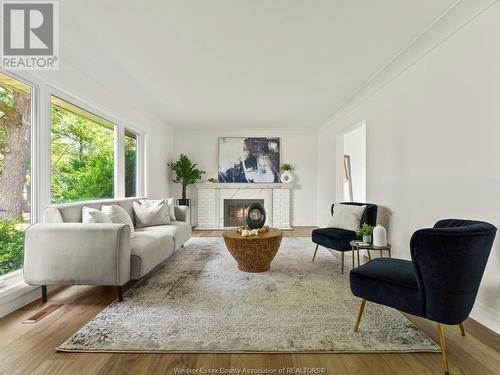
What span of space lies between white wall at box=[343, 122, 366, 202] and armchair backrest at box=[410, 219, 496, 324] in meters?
4.91

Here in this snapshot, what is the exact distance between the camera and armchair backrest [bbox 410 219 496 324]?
1.54 meters

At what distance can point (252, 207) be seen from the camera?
3553mm

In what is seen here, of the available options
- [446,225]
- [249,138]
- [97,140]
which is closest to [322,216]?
[249,138]

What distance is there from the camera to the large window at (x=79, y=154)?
3146 millimetres

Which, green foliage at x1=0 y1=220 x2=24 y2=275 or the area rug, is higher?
green foliage at x1=0 y1=220 x2=24 y2=275

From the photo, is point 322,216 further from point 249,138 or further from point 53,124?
point 53,124

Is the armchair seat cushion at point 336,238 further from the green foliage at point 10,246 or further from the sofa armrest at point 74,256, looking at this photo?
the green foliage at point 10,246

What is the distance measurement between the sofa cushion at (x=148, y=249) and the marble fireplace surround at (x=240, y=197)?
10.7 feet

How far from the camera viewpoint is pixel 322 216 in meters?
6.61

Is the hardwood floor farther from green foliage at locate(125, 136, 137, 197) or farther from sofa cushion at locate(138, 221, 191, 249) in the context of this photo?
green foliage at locate(125, 136, 137, 197)

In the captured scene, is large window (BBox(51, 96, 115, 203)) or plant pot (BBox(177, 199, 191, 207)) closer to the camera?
large window (BBox(51, 96, 115, 203))

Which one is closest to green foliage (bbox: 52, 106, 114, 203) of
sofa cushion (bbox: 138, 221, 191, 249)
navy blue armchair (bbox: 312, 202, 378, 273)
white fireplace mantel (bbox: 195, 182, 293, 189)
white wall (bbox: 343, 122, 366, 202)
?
sofa cushion (bbox: 138, 221, 191, 249)

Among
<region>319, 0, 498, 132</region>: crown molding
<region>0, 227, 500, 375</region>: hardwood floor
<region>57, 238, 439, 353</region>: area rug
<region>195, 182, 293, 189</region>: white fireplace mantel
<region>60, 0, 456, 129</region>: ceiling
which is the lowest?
<region>0, 227, 500, 375</region>: hardwood floor

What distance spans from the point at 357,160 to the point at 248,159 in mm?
2640
